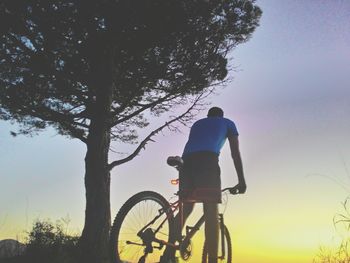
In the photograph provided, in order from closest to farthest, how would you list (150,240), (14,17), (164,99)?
1. (150,240)
2. (14,17)
3. (164,99)

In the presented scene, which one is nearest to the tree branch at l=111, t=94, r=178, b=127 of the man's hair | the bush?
the bush

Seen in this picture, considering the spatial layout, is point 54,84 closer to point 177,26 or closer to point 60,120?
point 60,120

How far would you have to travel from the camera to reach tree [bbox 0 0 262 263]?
1051 centimetres

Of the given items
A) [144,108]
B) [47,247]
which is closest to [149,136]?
[144,108]

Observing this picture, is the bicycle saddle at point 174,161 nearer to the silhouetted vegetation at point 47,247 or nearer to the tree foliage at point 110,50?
the silhouetted vegetation at point 47,247

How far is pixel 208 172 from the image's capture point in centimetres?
485

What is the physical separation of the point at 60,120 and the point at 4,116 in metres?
2.47

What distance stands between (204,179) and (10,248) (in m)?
6.31

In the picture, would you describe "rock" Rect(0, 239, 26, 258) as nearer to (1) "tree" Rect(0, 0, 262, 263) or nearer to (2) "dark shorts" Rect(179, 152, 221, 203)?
(1) "tree" Rect(0, 0, 262, 263)

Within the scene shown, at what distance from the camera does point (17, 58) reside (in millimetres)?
11273

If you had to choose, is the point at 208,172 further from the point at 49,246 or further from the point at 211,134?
the point at 49,246

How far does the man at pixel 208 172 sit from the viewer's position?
15.9 ft

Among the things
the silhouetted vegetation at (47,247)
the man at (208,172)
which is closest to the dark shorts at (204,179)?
the man at (208,172)

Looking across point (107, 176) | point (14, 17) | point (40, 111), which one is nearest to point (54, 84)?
point (40, 111)
